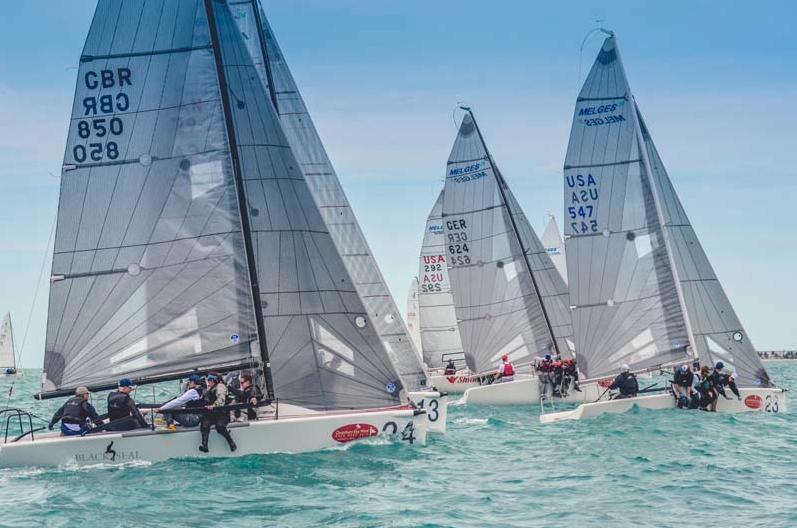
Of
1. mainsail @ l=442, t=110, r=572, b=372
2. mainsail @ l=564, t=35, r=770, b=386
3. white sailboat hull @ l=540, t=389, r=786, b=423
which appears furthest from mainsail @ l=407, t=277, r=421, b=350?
white sailboat hull @ l=540, t=389, r=786, b=423

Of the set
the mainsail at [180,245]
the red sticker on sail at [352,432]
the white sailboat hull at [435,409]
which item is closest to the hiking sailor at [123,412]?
the mainsail at [180,245]

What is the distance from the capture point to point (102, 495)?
45.3ft

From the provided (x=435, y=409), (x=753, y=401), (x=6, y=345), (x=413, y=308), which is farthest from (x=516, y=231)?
(x=6, y=345)

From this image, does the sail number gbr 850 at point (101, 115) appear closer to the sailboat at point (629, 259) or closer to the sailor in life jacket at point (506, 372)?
the sailboat at point (629, 259)

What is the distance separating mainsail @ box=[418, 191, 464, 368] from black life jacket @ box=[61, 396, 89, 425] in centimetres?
2684

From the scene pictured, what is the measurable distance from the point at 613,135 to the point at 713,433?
911 cm

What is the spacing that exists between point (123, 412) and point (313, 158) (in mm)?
10075

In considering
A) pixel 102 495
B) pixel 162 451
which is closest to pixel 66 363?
pixel 162 451

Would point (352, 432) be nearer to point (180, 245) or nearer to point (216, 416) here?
point (216, 416)

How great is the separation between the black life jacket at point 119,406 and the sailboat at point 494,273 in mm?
18844

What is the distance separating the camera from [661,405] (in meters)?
23.5

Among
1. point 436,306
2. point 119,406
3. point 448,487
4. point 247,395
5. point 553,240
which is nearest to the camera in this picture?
point 448,487

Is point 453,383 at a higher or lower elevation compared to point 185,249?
lower

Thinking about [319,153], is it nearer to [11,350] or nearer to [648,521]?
[648,521]
